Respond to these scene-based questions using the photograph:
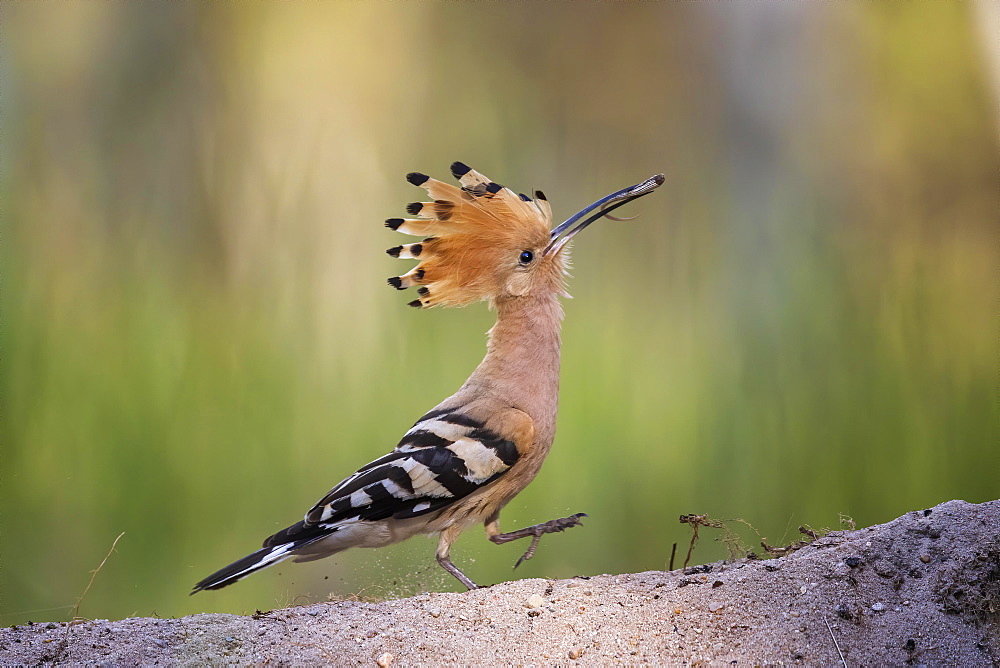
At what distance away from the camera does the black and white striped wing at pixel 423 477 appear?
138cm

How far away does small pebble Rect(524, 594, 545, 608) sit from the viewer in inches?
47.1

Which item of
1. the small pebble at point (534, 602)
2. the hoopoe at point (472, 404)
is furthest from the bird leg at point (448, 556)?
the small pebble at point (534, 602)

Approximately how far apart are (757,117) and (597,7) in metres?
0.55

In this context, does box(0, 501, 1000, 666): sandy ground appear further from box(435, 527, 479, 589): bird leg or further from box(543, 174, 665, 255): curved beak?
box(543, 174, 665, 255): curved beak

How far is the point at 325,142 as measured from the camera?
1.88 meters

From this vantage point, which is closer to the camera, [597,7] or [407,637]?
[407,637]

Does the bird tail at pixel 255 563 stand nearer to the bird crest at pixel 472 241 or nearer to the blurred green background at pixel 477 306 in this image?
the blurred green background at pixel 477 306

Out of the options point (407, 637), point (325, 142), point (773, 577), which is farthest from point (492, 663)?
point (325, 142)

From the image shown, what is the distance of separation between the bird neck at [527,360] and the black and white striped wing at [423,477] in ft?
0.33

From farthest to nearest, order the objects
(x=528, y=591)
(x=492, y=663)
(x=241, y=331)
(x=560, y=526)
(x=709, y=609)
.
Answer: (x=241, y=331)
(x=560, y=526)
(x=528, y=591)
(x=709, y=609)
(x=492, y=663)

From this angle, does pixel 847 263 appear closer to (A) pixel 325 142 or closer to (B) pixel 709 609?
(B) pixel 709 609

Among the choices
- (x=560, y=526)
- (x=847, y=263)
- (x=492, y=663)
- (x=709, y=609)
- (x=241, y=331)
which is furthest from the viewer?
(x=847, y=263)

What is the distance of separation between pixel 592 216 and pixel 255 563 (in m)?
1.02

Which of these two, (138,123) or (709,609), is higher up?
(138,123)
